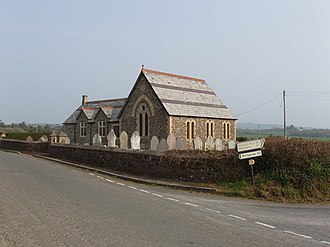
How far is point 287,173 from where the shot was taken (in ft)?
42.0

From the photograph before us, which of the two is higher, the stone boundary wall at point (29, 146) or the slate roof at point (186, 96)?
the slate roof at point (186, 96)

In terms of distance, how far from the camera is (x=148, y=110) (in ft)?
112

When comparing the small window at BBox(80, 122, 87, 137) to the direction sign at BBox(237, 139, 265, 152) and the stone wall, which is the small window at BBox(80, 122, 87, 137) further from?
the direction sign at BBox(237, 139, 265, 152)

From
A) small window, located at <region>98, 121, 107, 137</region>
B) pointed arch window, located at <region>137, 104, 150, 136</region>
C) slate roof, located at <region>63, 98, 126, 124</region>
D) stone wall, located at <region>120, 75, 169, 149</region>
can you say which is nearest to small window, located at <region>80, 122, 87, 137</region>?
slate roof, located at <region>63, 98, 126, 124</region>

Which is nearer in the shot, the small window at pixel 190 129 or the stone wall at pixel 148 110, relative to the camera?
the stone wall at pixel 148 110

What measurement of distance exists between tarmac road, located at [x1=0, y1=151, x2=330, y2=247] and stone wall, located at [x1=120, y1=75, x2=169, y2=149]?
19312 millimetres

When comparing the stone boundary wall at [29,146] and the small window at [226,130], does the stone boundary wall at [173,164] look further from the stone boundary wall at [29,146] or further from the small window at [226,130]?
the small window at [226,130]

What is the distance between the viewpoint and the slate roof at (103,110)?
41.1 metres

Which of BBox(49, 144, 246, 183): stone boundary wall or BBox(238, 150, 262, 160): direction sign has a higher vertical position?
BBox(238, 150, 262, 160): direction sign

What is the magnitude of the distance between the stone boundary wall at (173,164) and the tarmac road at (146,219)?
162 centimetres

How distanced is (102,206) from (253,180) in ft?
18.7

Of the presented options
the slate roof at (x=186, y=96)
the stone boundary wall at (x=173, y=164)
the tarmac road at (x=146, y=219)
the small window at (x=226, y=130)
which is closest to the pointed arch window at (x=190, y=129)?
the slate roof at (x=186, y=96)

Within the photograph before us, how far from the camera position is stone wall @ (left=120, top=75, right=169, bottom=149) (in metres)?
32.6

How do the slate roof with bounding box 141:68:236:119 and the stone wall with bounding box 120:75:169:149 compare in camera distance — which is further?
the slate roof with bounding box 141:68:236:119
